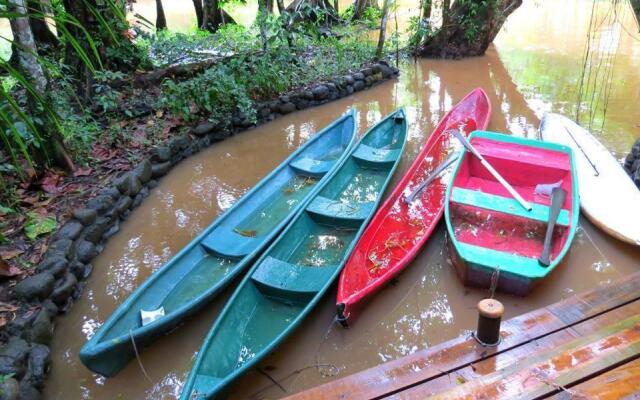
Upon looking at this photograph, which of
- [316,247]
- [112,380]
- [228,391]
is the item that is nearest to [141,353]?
[112,380]

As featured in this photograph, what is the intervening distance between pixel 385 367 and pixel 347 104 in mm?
5673

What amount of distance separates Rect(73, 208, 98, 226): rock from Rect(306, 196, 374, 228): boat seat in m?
1.88

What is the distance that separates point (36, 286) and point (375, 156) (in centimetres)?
341

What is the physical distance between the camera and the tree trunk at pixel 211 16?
1047 centimetres

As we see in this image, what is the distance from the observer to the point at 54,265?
329 cm

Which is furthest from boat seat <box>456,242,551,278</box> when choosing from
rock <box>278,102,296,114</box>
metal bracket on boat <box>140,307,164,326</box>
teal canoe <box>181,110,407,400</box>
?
rock <box>278,102,296,114</box>

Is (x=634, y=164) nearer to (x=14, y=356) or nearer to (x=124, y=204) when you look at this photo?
(x=124, y=204)

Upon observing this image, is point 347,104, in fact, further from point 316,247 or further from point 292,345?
point 292,345

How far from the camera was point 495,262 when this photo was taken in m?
3.29

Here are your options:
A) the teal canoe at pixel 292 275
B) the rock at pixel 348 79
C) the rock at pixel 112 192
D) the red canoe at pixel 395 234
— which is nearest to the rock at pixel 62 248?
the rock at pixel 112 192

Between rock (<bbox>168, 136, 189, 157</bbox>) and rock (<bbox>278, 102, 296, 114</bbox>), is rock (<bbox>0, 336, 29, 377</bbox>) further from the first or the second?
rock (<bbox>278, 102, 296, 114</bbox>)

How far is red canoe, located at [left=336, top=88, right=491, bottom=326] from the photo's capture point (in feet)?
10.2

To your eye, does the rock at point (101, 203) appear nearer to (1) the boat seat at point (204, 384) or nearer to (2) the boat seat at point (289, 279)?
(2) the boat seat at point (289, 279)

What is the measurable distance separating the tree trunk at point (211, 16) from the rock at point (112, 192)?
24.2 ft
